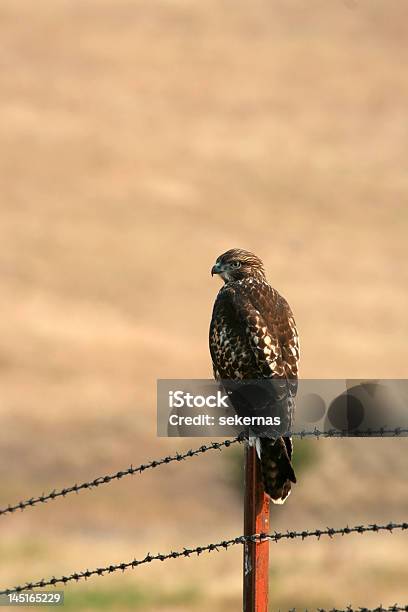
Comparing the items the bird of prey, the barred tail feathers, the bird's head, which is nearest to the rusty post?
Answer: the barred tail feathers

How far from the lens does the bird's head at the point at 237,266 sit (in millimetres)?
12930

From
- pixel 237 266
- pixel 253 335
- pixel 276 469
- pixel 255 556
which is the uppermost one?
pixel 237 266

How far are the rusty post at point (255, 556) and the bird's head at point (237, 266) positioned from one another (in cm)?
390

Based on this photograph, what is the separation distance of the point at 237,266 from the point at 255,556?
439cm

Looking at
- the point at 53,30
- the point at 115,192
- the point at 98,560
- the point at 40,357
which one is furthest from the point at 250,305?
the point at 53,30

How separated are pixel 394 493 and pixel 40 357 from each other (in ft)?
58.0

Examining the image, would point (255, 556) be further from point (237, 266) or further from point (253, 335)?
point (237, 266)

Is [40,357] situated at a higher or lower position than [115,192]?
lower

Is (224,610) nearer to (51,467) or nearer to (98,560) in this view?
(98,560)

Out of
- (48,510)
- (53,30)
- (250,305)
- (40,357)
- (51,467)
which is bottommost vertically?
(250,305)

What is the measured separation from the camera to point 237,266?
13.0 metres

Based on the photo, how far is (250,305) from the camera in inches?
480

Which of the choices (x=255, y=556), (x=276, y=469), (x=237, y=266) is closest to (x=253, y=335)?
(x=237, y=266)

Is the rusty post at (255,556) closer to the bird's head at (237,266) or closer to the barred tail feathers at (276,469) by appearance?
the barred tail feathers at (276,469)
